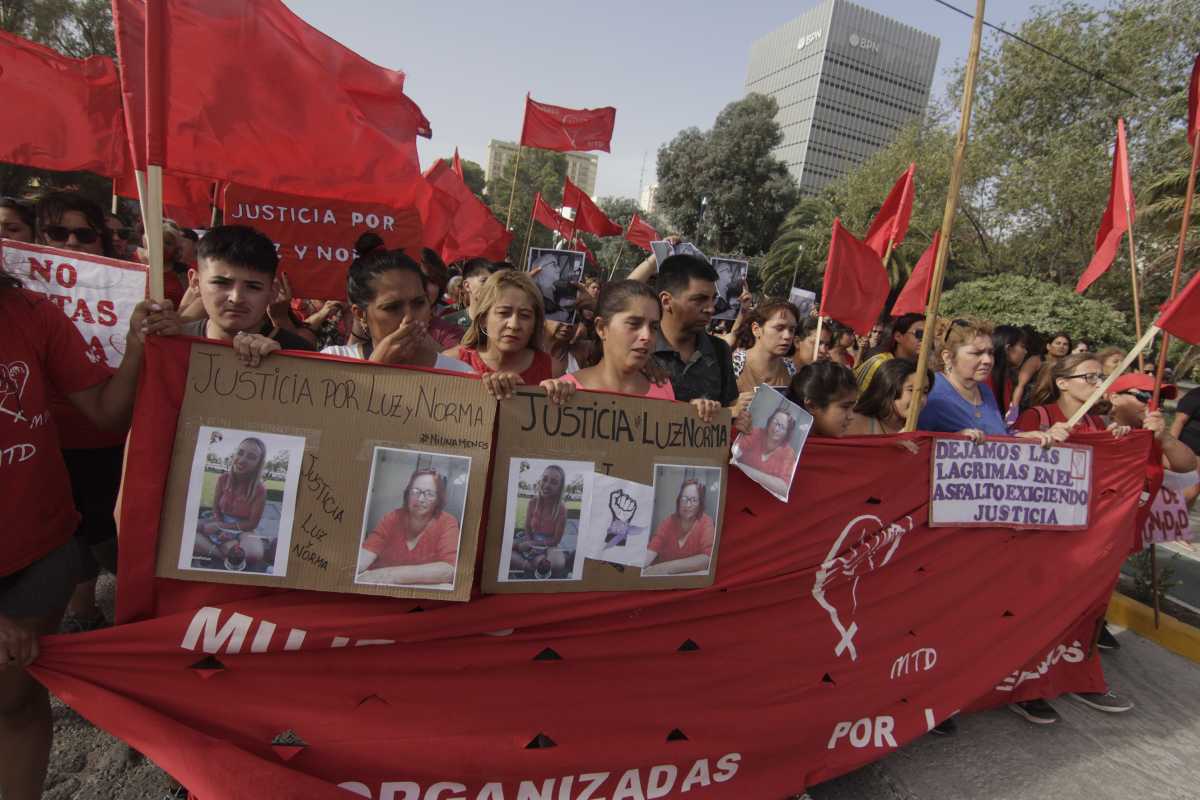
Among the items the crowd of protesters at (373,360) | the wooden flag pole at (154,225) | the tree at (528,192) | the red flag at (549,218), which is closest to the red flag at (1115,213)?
the crowd of protesters at (373,360)

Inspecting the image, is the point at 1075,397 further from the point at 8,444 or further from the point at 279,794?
the point at 8,444

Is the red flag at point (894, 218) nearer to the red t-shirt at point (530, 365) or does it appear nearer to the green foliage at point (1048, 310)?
the red t-shirt at point (530, 365)

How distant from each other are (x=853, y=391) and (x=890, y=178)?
2188 cm

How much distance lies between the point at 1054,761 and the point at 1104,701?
0.79m

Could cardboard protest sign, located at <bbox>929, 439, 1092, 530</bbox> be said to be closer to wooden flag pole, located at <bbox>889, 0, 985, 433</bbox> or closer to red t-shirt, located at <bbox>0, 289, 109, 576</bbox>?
wooden flag pole, located at <bbox>889, 0, 985, 433</bbox>

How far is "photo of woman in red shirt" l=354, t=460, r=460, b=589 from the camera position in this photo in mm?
1893

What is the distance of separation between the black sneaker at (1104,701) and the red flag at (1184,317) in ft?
6.31

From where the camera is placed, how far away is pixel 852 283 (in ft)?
15.7

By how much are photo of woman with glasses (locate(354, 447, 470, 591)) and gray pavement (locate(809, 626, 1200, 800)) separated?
1.93m

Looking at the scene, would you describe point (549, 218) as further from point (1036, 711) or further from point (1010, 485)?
point (1036, 711)

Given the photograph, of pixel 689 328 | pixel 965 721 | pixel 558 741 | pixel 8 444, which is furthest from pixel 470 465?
pixel 965 721

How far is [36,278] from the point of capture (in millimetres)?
2295

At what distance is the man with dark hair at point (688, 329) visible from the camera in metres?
3.21

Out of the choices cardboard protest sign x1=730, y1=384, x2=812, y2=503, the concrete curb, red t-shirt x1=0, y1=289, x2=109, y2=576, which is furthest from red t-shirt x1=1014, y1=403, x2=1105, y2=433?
red t-shirt x1=0, y1=289, x2=109, y2=576
